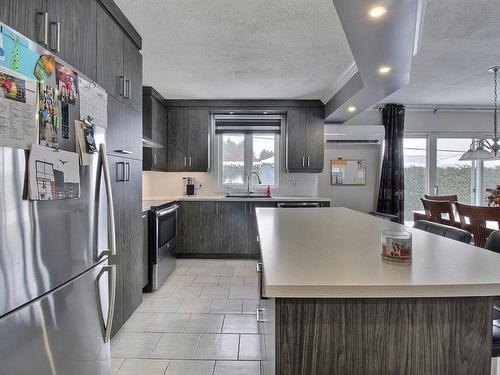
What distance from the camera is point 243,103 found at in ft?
15.3

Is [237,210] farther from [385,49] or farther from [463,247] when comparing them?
[463,247]

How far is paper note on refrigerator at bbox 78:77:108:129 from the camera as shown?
4.99 ft

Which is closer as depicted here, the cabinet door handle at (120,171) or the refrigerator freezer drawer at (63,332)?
the refrigerator freezer drawer at (63,332)

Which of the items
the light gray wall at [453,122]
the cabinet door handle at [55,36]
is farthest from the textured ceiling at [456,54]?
the cabinet door handle at [55,36]

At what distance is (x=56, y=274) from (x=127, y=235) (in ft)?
3.51

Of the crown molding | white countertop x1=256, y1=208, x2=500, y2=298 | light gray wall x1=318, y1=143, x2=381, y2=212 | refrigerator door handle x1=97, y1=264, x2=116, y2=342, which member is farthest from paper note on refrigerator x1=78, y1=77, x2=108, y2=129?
light gray wall x1=318, y1=143, x2=381, y2=212

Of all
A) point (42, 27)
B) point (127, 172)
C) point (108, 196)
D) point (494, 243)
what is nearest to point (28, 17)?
point (42, 27)

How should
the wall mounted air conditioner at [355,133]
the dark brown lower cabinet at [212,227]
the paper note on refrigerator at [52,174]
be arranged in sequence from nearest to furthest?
the paper note on refrigerator at [52,174], the dark brown lower cabinet at [212,227], the wall mounted air conditioner at [355,133]

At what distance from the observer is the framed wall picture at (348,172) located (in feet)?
16.9

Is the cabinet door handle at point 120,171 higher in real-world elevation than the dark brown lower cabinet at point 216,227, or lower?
higher

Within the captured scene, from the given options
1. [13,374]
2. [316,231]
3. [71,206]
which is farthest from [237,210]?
[13,374]

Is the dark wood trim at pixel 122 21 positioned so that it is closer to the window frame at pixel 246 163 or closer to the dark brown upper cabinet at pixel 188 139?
the dark brown upper cabinet at pixel 188 139

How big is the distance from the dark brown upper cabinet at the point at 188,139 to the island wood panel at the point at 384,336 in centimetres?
401

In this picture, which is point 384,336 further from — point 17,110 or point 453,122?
point 453,122
